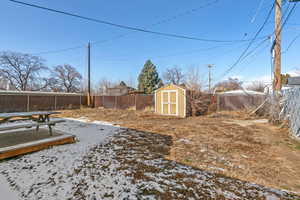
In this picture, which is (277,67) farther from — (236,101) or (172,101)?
(172,101)

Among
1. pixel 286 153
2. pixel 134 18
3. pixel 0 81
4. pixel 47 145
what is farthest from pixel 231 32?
pixel 0 81

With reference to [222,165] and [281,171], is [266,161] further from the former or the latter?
[222,165]

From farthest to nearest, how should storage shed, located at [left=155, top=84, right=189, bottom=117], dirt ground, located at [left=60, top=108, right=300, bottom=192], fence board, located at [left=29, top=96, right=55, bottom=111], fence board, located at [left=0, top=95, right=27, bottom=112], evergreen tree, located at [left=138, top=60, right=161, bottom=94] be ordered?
evergreen tree, located at [left=138, top=60, right=161, bottom=94], fence board, located at [left=29, top=96, right=55, bottom=111], fence board, located at [left=0, top=95, right=27, bottom=112], storage shed, located at [left=155, top=84, right=189, bottom=117], dirt ground, located at [left=60, top=108, right=300, bottom=192]

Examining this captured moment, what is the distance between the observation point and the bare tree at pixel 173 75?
3303 cm

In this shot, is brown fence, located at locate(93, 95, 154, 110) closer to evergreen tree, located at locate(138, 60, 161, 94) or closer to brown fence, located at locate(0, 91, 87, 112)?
brown fence, located at locate(0, 91, 87, 112)

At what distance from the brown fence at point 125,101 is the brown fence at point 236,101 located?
5439 millimetres

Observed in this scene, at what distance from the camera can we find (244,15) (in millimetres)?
7398

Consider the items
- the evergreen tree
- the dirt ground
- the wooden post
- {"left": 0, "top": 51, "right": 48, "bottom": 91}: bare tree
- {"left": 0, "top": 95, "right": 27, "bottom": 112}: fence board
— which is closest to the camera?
the dirt ground

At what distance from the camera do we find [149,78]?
28.0 m

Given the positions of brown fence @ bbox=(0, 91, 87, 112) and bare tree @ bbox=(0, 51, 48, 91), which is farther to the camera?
bare tree @ bbox=(0, 51, 48, 91)

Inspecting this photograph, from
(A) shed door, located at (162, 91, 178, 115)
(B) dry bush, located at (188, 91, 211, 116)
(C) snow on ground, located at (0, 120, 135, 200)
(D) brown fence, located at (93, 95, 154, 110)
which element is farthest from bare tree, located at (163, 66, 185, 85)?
(C) snow on ground, located at (0, 120, 135, 200)

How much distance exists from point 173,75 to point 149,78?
28.0ft

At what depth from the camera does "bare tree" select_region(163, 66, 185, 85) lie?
3303 cm

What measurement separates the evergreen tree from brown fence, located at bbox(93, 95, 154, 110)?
47.7ft
